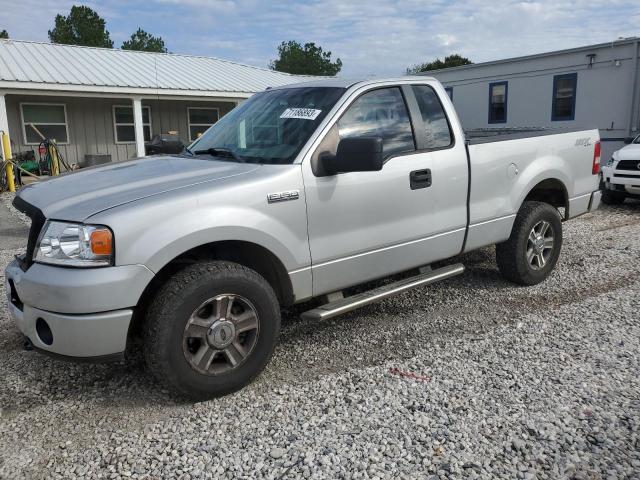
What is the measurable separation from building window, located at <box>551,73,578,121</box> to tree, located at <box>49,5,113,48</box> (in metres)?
48.9

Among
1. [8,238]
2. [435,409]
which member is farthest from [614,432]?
[8,238]

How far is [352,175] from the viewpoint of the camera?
3.69m

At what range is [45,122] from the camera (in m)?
17.6

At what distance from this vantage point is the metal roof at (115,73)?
15.8 metres

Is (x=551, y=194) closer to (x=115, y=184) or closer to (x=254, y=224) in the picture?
(x=254, y=224)

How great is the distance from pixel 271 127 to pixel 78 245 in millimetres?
1664

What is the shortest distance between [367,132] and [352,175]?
45 cm

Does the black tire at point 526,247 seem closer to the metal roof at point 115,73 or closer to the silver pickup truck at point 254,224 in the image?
the silver pickup truck at point 254,224

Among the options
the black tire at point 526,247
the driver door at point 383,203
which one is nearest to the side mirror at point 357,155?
the driver door at point 383,203

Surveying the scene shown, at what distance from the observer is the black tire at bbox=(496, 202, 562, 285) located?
16.6 ft

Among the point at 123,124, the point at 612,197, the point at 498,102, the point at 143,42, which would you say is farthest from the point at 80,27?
the point at 612,197

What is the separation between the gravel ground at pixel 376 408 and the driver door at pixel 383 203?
63 centimetres

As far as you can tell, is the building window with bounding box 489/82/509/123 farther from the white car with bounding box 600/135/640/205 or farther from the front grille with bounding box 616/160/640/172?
the front grille with bounding box 616/160/640/172

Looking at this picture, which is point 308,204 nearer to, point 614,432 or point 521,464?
point 521,464
